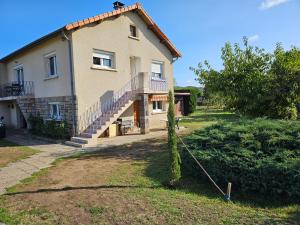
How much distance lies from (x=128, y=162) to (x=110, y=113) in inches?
270

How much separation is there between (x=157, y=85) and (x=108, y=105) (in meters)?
4.14

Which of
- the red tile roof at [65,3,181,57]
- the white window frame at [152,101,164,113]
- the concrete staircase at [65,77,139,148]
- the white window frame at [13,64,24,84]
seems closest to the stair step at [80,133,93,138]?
the concrete staircase at [65,77,139,148]

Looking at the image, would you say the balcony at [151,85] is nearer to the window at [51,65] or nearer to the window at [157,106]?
the window at [157,106]

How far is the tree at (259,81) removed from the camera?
10930mm

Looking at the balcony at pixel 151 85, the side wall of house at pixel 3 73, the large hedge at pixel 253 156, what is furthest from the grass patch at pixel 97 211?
the side wall of house at pixel 3 73

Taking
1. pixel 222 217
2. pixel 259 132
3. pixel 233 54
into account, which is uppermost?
pixel 233 54

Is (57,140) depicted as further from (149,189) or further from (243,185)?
(243,185)

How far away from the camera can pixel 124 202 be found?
19.7ft

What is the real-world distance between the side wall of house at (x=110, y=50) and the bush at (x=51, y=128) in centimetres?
135

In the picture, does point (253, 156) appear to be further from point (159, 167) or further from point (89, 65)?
point (89, 65)

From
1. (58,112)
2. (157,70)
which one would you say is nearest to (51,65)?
(58,112)

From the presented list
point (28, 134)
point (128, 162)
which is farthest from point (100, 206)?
point (28, 134)

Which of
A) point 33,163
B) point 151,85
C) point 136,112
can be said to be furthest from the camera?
point 136,112

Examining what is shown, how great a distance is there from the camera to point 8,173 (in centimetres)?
918
